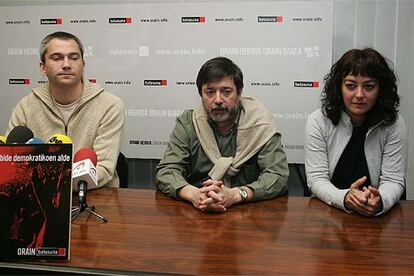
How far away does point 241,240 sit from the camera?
1473mm

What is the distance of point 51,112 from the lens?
2.54 meters

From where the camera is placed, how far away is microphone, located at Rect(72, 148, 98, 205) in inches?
67.1

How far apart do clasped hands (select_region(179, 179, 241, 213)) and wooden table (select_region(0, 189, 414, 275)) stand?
0.03 meters

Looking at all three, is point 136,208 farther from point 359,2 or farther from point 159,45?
point 359,2

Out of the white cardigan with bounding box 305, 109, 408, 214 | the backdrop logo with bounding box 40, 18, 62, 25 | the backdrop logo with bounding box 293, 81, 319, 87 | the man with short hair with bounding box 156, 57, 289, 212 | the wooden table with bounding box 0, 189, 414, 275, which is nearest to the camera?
the wooden table with bounding box 0, 189, 414, 275

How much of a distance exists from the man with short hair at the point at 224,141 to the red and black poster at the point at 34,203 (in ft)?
2.54

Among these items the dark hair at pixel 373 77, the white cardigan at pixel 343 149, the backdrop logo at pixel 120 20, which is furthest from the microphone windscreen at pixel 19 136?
the backdrop logo at pixel 120 20

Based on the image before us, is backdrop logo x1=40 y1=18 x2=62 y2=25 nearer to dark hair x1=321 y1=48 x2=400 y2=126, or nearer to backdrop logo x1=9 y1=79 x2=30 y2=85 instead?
backdrop logo x1=9 y1=79 x2=30 y2=85

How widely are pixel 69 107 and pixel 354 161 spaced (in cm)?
158

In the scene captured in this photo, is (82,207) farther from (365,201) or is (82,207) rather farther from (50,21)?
(50,21)

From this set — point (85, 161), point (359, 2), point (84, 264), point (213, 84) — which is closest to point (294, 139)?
point (359, 2)

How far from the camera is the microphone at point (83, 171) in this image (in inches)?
67.1

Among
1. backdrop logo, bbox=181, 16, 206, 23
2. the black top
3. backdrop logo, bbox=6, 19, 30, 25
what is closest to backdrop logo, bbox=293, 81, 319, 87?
backdrop logo, bbox=181, 16, 206, 23

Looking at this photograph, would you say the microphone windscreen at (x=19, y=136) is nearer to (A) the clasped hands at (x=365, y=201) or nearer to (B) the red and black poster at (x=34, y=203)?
(B) the red and black poster at (x=34, y=203)
